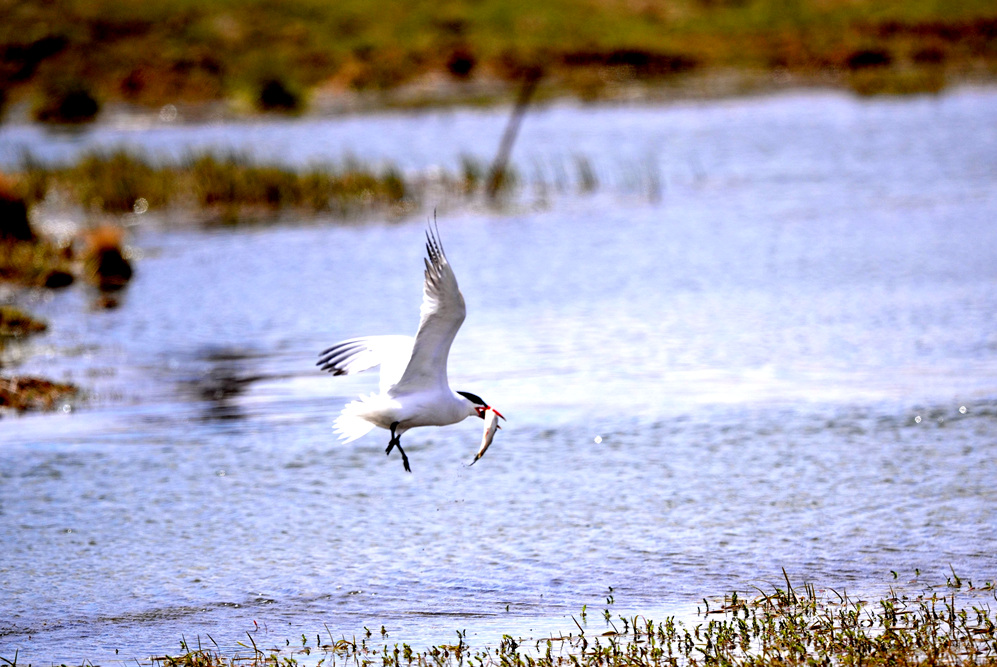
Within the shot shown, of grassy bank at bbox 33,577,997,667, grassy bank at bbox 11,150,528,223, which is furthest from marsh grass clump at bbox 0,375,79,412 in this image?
grassy bank at bbox 11,150,528,223

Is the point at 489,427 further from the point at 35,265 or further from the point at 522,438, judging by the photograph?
the point at 35,265

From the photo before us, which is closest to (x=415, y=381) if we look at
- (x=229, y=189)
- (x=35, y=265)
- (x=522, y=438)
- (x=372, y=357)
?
(x=372, y=357)

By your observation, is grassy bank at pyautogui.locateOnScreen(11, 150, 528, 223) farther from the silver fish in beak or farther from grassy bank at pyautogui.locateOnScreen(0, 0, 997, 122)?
grassy bank at pyautogui.locateOnScreen(0, 0, 997, 122)

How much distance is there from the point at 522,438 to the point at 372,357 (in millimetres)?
3021

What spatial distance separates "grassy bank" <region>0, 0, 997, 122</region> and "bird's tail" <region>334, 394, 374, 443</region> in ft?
146

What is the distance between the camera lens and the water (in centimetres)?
890

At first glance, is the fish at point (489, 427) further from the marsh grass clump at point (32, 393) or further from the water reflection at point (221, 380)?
the marsh grass clump at point (32, 393)

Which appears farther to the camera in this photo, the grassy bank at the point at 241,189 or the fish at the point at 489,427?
the grassy bank at the point at 241,189

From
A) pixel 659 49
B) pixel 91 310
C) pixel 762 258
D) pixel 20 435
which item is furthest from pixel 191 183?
pixel 659 49

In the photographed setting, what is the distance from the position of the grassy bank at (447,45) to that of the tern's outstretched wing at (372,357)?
43959mm

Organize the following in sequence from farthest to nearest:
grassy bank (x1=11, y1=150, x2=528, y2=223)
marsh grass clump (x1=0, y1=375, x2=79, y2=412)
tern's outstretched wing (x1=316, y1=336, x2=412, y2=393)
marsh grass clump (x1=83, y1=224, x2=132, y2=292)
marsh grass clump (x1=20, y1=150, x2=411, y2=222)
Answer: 1. marsh grass clump (x1=20, y1=150, x2=411, y2=222)
2. grassy bank (x1=11, y1=150, x2=528, y2=223)
3. marsh grass clump (x1=83, y1=224, x2=132, y2=292)
4. marsh grass clump (x1=0, y1=375, x2=79, y2=412)
5. tern's outstretched wing (x1=316, y1=336, x2=412, y2=393)

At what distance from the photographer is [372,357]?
9883 mm

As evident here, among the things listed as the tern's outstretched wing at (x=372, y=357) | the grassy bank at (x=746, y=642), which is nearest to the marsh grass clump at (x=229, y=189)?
the tern's outstretched wing at (x=372, y=357)

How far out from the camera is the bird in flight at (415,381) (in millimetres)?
8953
